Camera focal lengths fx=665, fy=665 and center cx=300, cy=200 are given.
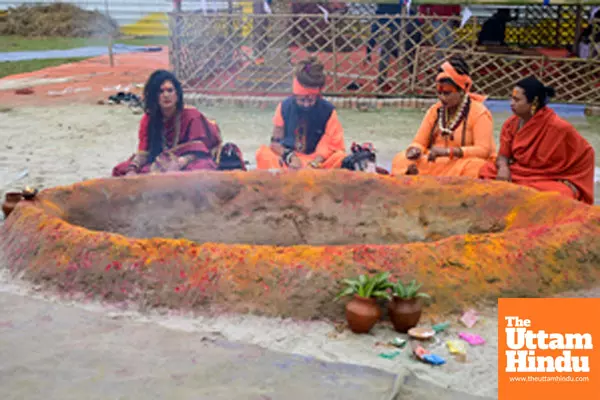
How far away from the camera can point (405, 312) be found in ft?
8.54

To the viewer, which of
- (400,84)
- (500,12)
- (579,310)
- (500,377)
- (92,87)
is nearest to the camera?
(500,377)

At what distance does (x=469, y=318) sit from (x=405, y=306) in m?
0.32

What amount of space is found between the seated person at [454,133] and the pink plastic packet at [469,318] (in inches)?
82.1

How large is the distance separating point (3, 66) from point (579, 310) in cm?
1378

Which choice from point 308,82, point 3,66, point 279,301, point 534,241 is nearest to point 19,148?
point 308,82

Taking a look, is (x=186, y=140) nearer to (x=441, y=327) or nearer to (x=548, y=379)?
(x=441, y=327)

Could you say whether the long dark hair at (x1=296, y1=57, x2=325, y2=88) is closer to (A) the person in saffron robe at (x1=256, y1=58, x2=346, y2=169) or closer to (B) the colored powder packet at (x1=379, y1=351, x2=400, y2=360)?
(A) the person in saffron robe at (x1=256, y1=58, x2=346, y2=169)

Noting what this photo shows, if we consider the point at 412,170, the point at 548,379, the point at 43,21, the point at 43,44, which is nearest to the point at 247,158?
the point at 412,170

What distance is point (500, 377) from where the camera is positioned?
2.19m

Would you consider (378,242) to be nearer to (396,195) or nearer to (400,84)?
(396,195)

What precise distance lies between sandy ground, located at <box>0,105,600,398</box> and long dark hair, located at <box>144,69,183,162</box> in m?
1.05

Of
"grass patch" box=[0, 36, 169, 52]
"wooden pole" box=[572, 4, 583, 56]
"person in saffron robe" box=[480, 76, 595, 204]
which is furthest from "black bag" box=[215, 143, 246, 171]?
"grass patch" box=[0, 36, 169, 52]

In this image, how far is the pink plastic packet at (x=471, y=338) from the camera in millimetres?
2570

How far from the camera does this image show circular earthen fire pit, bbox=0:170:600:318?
2.75 meters
